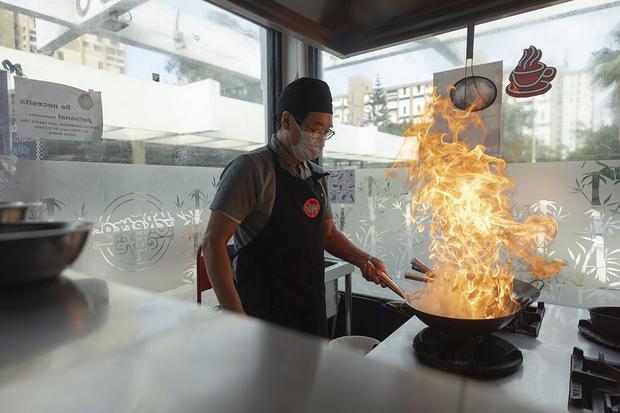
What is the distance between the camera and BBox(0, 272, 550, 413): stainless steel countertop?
0.29 m

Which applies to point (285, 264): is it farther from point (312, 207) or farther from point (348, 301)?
point (348, 301)

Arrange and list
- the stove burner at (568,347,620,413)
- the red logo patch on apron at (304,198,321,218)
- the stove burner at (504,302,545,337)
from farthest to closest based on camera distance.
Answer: the red logo patch on apron at (304,198,321,218) < the stove burner at (504,302,545,337) < the stove burner at (568,347,620,413)

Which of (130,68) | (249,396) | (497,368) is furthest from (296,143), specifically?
(249,396)

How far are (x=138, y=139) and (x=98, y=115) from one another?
231 mm

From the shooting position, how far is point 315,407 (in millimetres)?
287

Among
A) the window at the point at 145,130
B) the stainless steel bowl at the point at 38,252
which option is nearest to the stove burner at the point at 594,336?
the stainless steel bowl at the point at 38,252

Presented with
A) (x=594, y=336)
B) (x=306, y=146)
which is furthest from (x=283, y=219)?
(x=594, y=336)

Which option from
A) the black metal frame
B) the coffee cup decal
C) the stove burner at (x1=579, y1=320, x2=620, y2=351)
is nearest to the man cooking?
the stove burner at (x1=579, y1=320, x2=620, y2=351)

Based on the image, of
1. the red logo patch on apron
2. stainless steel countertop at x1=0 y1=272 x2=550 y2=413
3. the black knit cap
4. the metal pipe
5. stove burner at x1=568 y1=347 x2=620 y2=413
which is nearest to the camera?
stainless steel countertop at x1=0 y1=272 x2=550 y2=413

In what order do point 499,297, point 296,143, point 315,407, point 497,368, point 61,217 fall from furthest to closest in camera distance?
A: point 296,143 → point 61,217 → point 499,297 → point 497,368 → point 315,407

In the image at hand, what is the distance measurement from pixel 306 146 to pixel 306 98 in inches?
9.0

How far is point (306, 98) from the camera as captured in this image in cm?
176

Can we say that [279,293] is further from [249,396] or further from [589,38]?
[589,38]

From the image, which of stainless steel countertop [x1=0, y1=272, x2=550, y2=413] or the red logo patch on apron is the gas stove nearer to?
the red logo patch on apron
